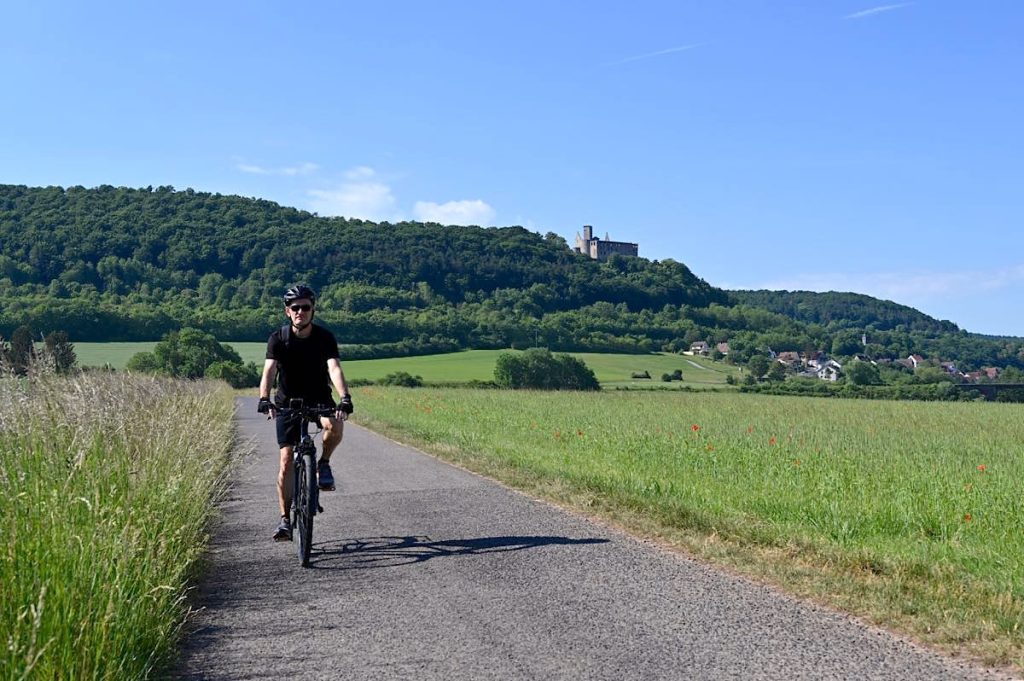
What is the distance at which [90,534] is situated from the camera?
4.74 meters

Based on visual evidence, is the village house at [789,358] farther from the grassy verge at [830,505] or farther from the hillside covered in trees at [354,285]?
the grassy verge at [830,505]

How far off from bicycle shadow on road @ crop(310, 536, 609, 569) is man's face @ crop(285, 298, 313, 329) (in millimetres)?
1912

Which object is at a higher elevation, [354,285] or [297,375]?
[354,285]

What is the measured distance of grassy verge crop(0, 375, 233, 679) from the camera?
395 centimetres

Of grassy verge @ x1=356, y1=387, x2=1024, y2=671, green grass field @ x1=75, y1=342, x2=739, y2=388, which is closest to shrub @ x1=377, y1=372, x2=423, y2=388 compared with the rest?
green grass field @ x1=75, y1=342, x2=739, y2=388

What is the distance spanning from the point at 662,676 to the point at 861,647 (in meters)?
1.15

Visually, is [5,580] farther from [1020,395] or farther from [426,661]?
[1020,395]

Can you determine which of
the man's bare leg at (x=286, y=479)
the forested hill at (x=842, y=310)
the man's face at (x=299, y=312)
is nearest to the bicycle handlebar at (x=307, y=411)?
the man's bare leg at (x=286, y=479)

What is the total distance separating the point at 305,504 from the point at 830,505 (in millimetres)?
4924

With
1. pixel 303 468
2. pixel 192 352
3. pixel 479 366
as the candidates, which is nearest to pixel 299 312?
pixel 303 468

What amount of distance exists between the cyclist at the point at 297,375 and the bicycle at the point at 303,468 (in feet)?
0.20

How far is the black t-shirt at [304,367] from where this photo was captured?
7.89 m

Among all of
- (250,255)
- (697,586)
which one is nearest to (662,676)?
(697,586)

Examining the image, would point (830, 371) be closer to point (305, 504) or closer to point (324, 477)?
point (324, 477)
